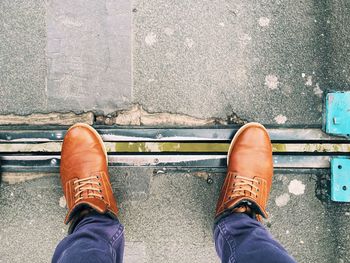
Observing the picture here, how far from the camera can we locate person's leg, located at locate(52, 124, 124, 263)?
1.59 metres

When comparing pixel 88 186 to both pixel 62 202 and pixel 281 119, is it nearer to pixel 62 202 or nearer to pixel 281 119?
pixel 62 202

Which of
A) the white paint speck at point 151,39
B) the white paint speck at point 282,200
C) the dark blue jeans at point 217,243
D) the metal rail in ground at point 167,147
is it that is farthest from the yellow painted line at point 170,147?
the white paint speck at point 151,39

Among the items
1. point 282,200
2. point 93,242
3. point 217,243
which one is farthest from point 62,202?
point 282,200

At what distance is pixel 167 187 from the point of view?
181cm

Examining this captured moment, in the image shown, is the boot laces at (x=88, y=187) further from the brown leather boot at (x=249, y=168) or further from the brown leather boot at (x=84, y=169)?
the brown leather boot at (x=249, y=168)

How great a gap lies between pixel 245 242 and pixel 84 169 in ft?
2.63

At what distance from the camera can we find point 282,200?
1794 mm

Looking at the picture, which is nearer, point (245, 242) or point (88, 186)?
point (245, 242)

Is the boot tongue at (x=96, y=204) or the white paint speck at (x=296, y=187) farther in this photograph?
the white paint speck at (x=296, y=187)

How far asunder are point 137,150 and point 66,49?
598 mm

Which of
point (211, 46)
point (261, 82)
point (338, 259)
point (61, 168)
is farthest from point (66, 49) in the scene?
point (338, 259)

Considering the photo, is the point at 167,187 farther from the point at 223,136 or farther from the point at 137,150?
the point at 223,136

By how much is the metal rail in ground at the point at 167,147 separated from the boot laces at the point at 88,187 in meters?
0.14

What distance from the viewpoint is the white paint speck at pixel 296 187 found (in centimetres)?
179
